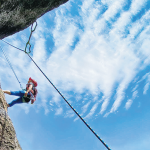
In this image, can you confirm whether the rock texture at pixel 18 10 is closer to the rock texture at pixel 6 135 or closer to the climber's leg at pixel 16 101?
the climber's leg at pixel 16 101

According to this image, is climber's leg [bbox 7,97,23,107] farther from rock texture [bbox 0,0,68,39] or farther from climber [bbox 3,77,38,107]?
rock texture [bbox 0,0,68,39]

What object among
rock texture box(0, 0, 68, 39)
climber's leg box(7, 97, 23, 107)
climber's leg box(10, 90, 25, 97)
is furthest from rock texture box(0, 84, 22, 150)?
rock texture box(0, 0, 68, 39)

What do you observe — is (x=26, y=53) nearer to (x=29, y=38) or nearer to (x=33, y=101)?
(x=29, y=38)

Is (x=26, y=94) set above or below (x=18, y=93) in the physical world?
below

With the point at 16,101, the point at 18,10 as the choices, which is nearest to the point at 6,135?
the point at 16,101

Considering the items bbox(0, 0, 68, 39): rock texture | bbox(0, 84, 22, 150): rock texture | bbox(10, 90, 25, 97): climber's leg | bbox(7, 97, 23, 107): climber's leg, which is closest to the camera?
bbox(0, 84, 22, 150): rock texture

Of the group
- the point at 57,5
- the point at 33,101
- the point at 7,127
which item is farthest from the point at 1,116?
the point at 57,5

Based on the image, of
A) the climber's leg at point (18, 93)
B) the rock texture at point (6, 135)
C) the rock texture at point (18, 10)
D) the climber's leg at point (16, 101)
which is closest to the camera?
the rock texture at point (6, 135)

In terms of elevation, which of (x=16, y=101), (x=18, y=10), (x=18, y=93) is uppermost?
(x=18, y=10)

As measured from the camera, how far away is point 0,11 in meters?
4.31

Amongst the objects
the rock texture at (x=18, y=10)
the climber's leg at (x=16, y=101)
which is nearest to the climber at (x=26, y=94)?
the climber's leg at (x=16, y=101)

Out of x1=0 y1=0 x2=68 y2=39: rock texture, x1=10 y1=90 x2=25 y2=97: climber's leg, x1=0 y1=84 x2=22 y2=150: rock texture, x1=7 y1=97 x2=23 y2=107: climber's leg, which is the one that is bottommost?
x1=0 y1=84 x2=22 y2=150: rock texture

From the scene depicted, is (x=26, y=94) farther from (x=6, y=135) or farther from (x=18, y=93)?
(x=6, y=135)

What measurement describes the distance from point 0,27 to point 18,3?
48.7 inches
